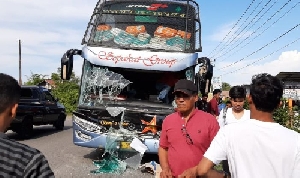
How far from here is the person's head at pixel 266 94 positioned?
2.61m

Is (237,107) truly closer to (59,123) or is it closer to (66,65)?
(66,65)

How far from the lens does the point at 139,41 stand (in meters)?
10.2

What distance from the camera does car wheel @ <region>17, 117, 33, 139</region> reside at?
15.1 meters

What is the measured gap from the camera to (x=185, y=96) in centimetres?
424

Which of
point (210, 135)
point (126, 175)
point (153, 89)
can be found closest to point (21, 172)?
point (210, 135)

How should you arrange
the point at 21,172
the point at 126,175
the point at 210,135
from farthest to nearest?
the point at 126,175
the point at 210,135
the point at 21,172

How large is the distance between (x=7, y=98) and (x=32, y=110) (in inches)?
542

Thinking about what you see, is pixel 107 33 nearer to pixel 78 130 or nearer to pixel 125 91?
pixel 125 91

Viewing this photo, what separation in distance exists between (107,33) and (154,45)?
123 cm

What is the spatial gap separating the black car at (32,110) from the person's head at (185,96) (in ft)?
35.7

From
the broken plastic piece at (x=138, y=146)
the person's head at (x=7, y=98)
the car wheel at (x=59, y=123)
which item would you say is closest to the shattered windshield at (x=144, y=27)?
the broken plastic piece at (x=138, y=146)

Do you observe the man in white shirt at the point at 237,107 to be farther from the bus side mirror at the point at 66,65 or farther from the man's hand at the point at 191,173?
the bus side mirror at the point at 66,65

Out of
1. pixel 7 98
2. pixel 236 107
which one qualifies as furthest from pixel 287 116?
pixel 7 98

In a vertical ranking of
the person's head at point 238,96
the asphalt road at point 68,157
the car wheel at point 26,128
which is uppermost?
the person's head at point 238,96
